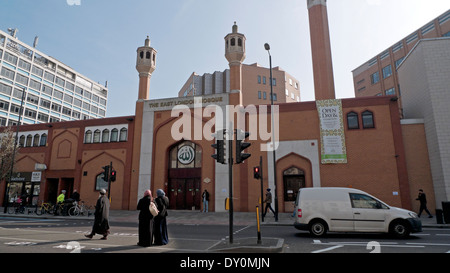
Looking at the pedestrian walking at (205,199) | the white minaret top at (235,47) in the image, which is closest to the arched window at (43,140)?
the pedestrian walking at (205,199)

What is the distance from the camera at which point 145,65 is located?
86.7 ft

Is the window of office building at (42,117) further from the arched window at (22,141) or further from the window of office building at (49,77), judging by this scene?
the arched window at (22,141)

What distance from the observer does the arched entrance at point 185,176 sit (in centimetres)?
2275

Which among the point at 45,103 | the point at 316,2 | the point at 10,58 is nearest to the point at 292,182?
the point at 316,2

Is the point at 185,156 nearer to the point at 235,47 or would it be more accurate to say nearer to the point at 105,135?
the point at 105,135

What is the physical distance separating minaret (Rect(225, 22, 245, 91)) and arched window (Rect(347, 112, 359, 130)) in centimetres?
916

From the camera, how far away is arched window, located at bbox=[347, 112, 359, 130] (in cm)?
2014

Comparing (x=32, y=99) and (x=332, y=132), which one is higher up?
(x=32, y=99)

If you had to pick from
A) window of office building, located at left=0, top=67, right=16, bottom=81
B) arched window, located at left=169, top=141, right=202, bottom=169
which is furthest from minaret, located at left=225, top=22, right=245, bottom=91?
window of office building, located at left=0, top=67, right=16, bottom=81

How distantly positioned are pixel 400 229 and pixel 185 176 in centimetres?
1671

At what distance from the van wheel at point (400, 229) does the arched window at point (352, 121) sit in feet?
39.1
